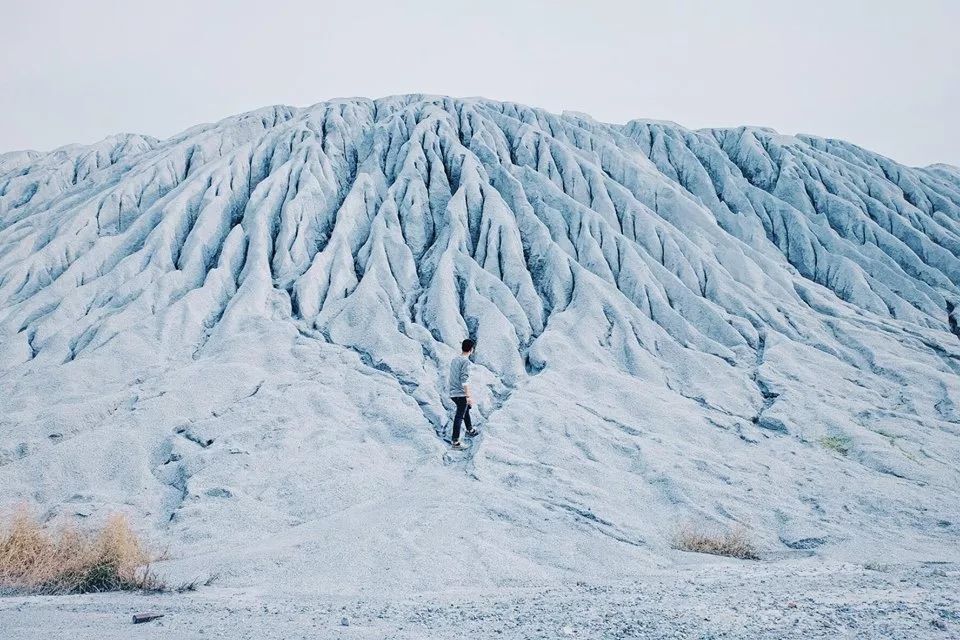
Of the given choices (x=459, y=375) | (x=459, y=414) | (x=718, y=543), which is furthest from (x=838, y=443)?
(x=459, y=375)

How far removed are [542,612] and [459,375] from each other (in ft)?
16.8

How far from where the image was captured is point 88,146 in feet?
110

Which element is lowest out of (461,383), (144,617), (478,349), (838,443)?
(144,617)

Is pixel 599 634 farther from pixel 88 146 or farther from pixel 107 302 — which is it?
pixel 88 146

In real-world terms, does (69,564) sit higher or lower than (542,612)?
lower

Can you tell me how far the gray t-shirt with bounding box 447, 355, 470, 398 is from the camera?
981cm

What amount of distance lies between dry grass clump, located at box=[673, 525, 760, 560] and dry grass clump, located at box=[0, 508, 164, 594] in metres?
6.00

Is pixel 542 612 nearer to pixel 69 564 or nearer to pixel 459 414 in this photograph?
pixel 69 564

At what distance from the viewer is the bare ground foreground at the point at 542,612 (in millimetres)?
4508

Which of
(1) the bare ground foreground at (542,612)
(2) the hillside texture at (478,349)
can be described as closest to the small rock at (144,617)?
(1) the bare ground foreground at (542,612)

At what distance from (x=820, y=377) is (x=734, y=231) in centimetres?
1012

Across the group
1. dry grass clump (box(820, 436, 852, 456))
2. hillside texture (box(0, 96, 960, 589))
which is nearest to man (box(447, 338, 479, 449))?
hillside texture (box(0, 96, 960, 589))

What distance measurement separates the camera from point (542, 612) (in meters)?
5.04

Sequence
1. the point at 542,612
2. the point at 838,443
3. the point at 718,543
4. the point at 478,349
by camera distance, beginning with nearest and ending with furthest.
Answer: the point at 542,612
the point at 718,543
the point at 838,443
the point at 478,349
